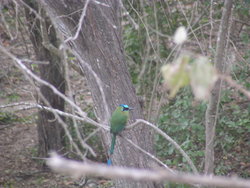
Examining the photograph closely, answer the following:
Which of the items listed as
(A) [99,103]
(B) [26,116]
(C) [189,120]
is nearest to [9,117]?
(B) [26,116]

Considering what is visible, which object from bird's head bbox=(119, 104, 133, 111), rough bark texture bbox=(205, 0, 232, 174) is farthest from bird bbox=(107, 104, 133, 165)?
rough bark texture bbox=(205, 0, 232, 174)

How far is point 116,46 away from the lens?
13.8ft

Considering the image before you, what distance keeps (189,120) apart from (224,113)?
21.5 inches

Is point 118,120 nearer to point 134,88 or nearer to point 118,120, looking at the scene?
point 118,120

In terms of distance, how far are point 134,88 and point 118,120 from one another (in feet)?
1.59

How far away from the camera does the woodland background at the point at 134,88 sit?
4141mm

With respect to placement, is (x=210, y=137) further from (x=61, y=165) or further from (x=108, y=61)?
(x=61, y=165)

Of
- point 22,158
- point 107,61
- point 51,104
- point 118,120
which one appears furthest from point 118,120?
point 22,158

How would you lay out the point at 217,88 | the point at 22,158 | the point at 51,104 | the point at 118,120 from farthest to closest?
1. the point at 22,158
2. the point at 51,104
3. the point at 118,120
4. the point at 217,88

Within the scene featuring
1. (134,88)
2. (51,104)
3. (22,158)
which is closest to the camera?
(134,88)

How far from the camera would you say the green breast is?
4042mm

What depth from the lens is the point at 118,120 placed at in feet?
13.4

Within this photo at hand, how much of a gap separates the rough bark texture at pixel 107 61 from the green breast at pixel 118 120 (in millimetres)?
123

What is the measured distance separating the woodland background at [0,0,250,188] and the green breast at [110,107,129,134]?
134 mm
